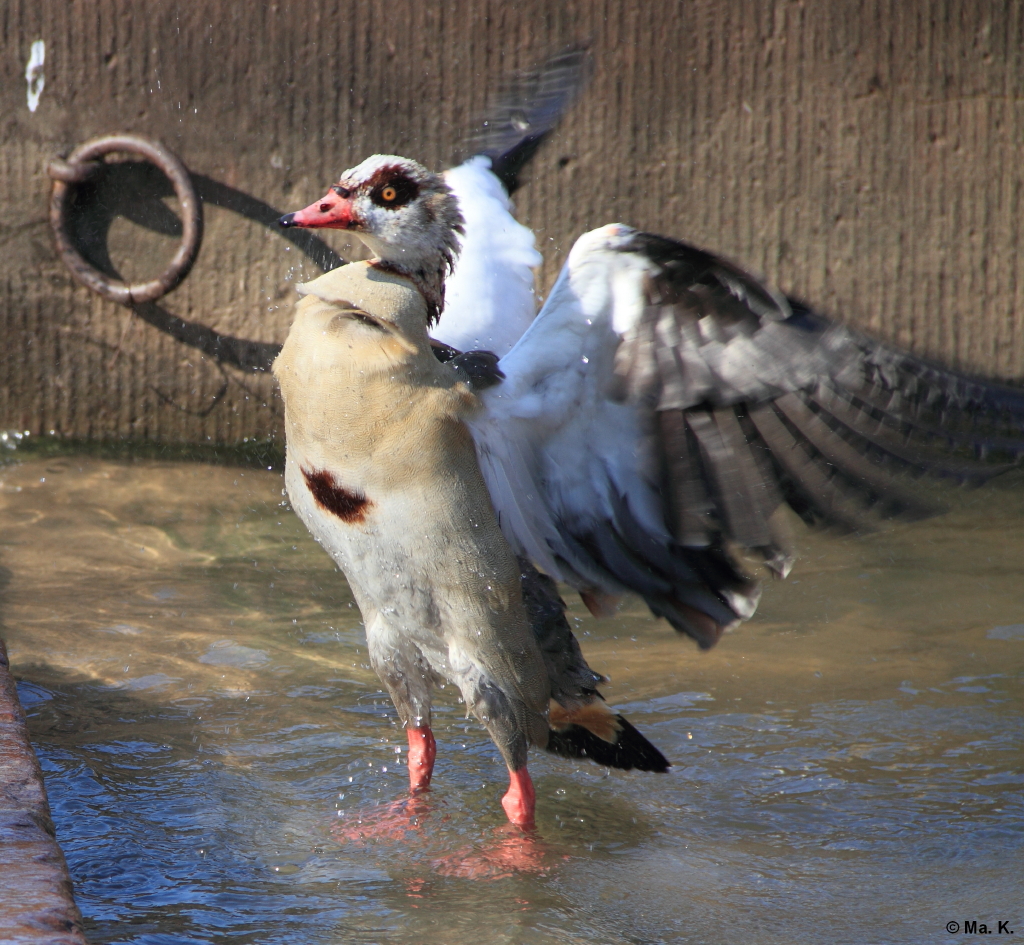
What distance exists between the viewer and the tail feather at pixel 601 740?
318cm

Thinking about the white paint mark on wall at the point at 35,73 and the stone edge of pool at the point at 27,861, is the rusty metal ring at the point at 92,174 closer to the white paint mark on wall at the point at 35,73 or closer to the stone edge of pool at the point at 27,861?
the white paint mark on wall at the point at 35,73

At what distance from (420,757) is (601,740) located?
479mm

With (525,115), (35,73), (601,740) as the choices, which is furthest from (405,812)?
(35,73)

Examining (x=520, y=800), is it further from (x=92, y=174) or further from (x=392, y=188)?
(x=92, y=174)

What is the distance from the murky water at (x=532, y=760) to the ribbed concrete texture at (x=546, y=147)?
46.1 inches

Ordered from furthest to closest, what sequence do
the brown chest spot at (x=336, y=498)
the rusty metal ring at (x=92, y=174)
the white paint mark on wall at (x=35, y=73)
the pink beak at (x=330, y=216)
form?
the white paint mark on wall at (x=35, y=73)
the rusty metal ring at (x=92, y=174)
the pink beak at (x=330, y=216)
the brown chest spot at (x=336, y=498)

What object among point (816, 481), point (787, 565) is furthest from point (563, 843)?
point (816, 481)

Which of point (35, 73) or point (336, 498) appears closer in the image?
point (336, 498)

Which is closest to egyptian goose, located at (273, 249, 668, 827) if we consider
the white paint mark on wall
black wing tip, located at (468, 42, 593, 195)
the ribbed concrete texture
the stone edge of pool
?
the stone edge of pool

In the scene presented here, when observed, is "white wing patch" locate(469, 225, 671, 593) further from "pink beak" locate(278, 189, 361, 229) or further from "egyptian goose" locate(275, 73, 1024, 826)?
"pink beak" locate(278, 189, 361, 229)

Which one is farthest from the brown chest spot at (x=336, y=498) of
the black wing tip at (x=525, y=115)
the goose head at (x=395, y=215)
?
the black wing tip at (x=525, y=115)

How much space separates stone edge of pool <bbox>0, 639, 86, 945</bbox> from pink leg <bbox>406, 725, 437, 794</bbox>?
3.23ft

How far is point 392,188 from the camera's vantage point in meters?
3.00

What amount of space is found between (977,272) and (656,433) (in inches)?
143
